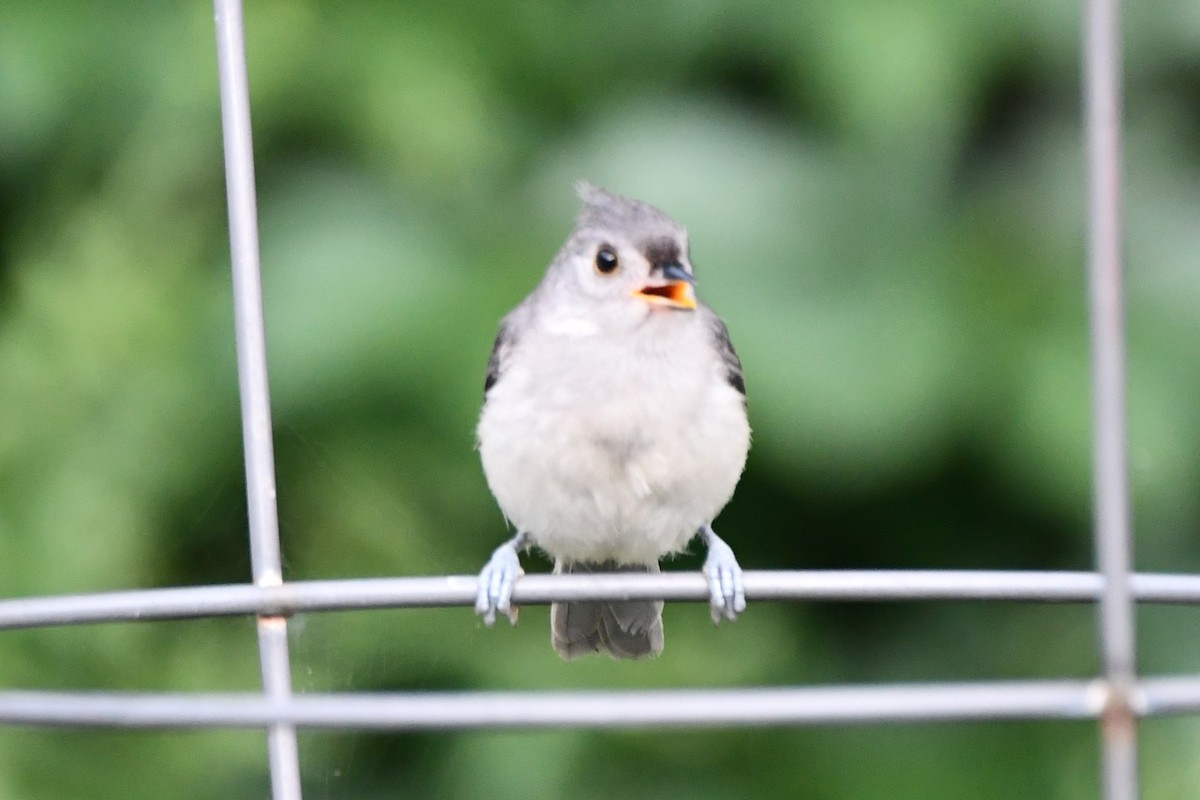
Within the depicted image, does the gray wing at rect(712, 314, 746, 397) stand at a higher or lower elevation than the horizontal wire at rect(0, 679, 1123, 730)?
higher

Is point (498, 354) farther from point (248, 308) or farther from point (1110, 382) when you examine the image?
point (1110, 382)

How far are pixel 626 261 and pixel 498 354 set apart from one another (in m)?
0.23

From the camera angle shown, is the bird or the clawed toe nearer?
the clawed toe

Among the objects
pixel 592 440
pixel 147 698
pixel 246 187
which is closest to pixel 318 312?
pixel 592 440

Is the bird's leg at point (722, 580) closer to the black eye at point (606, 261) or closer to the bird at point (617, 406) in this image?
the bird at point (617, 406)

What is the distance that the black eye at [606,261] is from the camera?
1.72 meters

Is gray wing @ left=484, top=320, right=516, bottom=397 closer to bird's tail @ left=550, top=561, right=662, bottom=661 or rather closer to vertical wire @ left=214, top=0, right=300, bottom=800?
bird's tail @ left=550, top=561, right=662, bottom=661

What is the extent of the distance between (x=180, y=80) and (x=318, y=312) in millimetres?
343

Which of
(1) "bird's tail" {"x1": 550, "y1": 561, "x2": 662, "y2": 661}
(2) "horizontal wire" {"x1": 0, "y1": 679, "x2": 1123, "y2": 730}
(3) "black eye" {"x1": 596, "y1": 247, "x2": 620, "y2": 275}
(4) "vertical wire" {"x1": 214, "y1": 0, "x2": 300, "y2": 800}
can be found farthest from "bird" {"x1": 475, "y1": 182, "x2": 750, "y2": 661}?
(2) "horizontal wire" {"x1": 0, "y1": 679, "x2": 1123, "y2": 730}

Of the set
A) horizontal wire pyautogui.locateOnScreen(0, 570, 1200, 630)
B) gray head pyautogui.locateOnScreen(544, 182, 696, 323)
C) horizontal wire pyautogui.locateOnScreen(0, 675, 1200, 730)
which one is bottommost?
horizontal wire pyautogui.locateOnScreen(0, 675, 1200, 730)

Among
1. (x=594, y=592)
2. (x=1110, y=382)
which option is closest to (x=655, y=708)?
(x=594, y=592)

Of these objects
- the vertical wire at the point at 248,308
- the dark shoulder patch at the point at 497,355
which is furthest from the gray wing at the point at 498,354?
the vertical wire at the point at 248,308

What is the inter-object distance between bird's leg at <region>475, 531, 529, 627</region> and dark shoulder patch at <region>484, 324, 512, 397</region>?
6.9 inches

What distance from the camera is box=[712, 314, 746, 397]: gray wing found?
1.81 m
